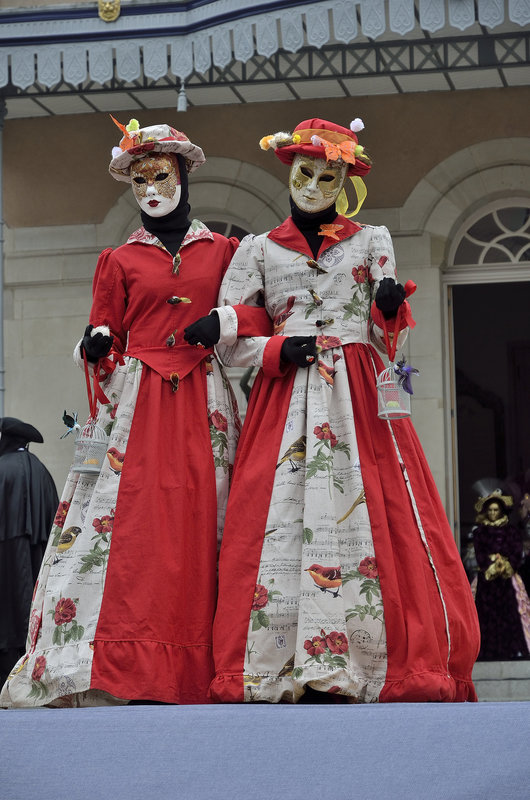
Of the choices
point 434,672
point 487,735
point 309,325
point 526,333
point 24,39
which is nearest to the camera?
point 487,735

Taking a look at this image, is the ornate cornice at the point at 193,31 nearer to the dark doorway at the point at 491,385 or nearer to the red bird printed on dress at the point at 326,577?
the dark doorway at the point at 491,385

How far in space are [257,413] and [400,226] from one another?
5.92 meters

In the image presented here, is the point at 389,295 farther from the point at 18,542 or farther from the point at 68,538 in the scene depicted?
the point at 18,542

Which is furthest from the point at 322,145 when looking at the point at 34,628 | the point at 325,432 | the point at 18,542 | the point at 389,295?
the point at 18,542

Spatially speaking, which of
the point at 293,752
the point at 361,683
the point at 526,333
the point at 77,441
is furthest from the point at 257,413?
the point at 526,333

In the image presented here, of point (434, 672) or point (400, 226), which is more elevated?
point (400, 226)

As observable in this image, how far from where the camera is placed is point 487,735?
3.06 m

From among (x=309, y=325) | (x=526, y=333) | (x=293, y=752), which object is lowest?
(x=293, y=752)

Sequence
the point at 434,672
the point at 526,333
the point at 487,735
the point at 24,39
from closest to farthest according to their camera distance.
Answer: the point at 487,735 < the point at 434,672 < the point at 24,39 < the point at 526,333

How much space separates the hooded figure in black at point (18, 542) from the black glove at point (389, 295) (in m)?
3.89

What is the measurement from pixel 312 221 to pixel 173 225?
55 centimetres

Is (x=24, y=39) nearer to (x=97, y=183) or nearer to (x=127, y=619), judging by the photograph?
(x=97, y=183)

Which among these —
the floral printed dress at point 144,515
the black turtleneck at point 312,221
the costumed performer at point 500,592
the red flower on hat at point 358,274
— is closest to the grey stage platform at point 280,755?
the floral printed dress at point 144,515

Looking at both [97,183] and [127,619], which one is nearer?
Result: [127,619]
